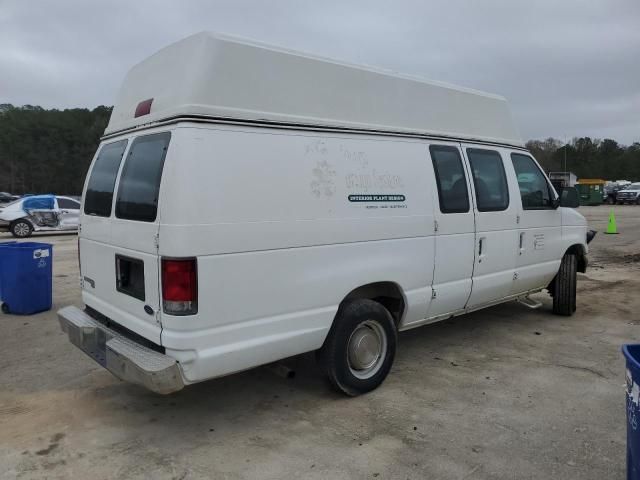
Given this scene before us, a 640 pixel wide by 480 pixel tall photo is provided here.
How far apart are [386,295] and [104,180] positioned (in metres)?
2.63

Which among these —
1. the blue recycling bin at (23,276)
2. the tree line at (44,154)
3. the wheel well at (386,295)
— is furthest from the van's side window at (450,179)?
the tree line at (44,154)

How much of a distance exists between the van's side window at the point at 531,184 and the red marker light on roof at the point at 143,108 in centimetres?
405

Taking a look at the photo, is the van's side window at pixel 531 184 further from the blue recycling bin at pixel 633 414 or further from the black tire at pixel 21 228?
the black tire at pixel 21 228

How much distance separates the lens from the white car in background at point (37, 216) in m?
17.7

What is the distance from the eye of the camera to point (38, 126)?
59.0 metres

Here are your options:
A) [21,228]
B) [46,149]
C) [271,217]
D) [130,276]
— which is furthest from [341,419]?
[46,149]

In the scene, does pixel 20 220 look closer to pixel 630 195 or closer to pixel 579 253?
pixel 579 253

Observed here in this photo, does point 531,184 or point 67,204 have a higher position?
point 531,184

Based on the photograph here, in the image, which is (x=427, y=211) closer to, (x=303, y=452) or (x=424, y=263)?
(x=424, y=263)

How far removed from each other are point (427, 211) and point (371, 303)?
103 cm

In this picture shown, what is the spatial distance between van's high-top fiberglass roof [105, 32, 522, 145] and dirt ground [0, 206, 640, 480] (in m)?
2.28

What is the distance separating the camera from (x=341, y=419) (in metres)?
3.93

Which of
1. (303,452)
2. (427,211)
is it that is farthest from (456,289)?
→ (303,452)

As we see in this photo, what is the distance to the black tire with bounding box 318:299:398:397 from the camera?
161 inches
